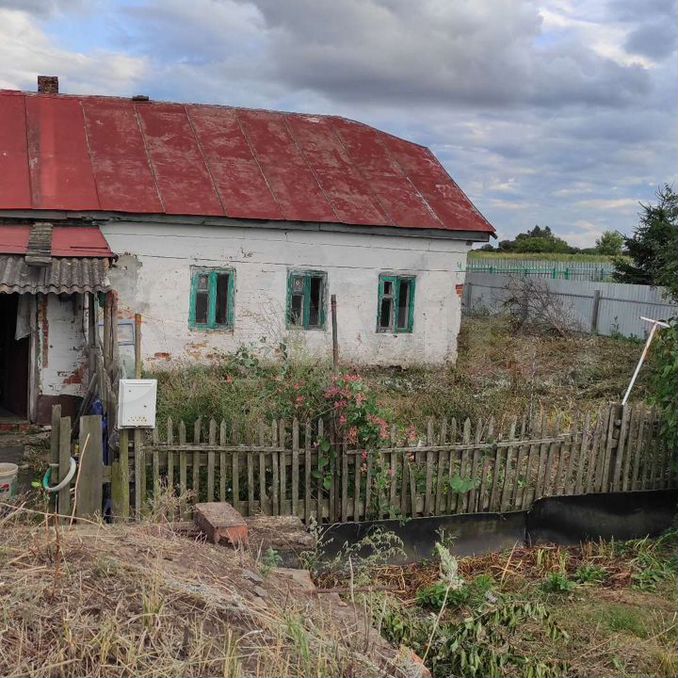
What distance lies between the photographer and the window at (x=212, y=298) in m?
13.3

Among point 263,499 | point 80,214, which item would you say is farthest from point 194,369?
point 263,499

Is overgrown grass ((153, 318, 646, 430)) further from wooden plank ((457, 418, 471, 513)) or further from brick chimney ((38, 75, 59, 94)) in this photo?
brick chimney ((38, 75, 59, 94))

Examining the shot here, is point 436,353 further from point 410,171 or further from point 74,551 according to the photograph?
point 74,551

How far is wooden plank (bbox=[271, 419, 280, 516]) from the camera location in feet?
22.0

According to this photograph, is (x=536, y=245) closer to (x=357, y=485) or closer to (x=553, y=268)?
(x=553, y=268)

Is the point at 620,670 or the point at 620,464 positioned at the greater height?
the point at 620,464

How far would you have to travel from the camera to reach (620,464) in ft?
26.3

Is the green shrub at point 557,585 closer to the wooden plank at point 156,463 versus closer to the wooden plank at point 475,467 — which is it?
the wooden plank at point 475,467

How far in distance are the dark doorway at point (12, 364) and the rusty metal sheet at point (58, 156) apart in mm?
1788

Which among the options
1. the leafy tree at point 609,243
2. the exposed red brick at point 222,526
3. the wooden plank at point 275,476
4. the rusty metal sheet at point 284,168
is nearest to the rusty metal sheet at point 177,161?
the rusty metal sheet at point 284,168

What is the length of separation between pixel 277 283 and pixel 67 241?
3827 mm

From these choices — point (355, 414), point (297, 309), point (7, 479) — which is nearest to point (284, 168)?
point (297, 309)

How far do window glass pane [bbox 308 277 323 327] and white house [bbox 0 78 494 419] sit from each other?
2cm

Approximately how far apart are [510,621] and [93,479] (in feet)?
10.8
